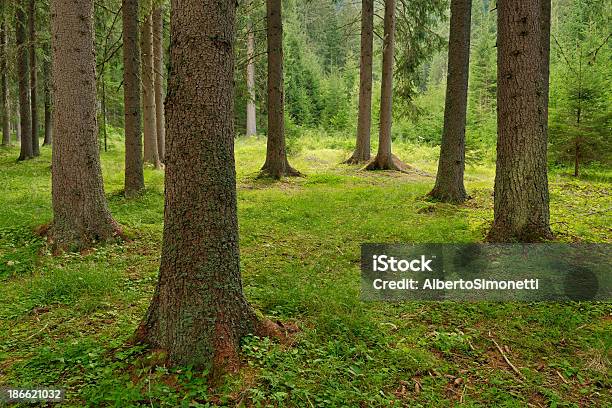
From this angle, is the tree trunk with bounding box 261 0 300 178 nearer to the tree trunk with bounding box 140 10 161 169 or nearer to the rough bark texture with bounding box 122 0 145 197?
the tree trunk with bounding box 140 10 161 169

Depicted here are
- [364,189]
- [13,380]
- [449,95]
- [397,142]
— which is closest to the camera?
[13,380]

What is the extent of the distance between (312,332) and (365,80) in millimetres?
14262

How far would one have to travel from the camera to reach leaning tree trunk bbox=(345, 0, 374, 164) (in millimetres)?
17016

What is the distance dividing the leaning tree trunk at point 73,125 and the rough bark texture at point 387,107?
1082 cm

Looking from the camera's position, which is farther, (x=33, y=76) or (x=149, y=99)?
(x=33, y=76)

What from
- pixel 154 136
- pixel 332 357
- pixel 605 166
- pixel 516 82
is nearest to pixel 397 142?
pixel 605 166

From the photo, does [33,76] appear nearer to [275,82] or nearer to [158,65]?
[158,65]

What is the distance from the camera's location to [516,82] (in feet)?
20.5

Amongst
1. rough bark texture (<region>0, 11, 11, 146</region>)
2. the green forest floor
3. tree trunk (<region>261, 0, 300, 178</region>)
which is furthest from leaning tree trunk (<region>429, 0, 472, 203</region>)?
rough bark texture (<region>0, 11, 11, 146</region>)

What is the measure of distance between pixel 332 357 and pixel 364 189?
837 cm

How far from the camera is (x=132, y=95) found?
32.9ft

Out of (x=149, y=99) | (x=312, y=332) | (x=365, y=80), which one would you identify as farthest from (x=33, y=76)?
(x=312, y=332)

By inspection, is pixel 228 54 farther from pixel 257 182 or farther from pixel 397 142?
pixel 397 142

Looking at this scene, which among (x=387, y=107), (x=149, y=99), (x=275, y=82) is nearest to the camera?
(x=275, y=82)
